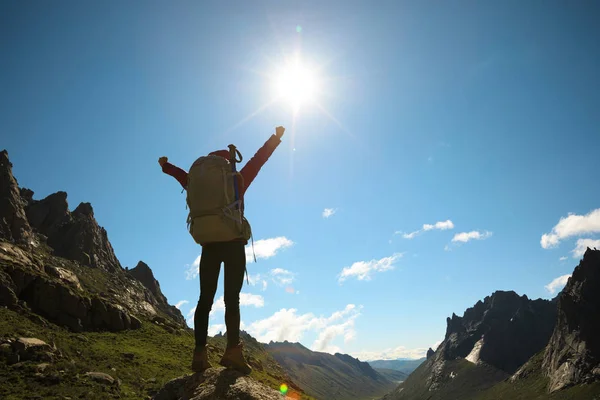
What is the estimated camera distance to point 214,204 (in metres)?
5.78

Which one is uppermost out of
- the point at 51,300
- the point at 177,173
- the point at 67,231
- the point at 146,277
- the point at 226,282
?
the point at 67,231

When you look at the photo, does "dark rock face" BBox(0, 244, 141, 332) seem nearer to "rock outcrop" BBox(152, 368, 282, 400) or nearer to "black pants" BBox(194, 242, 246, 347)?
"rock outcrop" BBox(152, 368, 282, 400)

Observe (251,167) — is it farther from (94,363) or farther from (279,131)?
(94,363)

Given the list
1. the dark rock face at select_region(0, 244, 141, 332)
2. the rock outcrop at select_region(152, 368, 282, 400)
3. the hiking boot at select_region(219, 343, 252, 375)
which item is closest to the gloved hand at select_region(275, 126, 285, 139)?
the hiking boot at select_region(219, 343, 252, 375)

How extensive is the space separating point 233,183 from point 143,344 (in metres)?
68.2

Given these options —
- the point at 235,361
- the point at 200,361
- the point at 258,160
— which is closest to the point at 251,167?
the point at 258,160

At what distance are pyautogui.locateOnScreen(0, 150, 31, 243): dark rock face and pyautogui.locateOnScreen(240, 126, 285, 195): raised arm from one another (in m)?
125

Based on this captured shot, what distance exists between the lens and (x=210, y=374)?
5844 millimetres

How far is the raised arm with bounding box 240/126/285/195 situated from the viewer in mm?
6617

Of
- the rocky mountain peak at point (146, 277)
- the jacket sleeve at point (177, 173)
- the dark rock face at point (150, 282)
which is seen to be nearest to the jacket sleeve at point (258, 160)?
the jacket sleeve at point (177, 173)

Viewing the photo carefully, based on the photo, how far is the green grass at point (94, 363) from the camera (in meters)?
29.4

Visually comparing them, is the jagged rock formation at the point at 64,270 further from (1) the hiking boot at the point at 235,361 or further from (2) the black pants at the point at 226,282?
(1) the hiking boot at the point at 235,361

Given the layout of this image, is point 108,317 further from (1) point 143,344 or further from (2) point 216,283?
(2) point 216,283

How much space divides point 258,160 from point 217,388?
3.81 m
